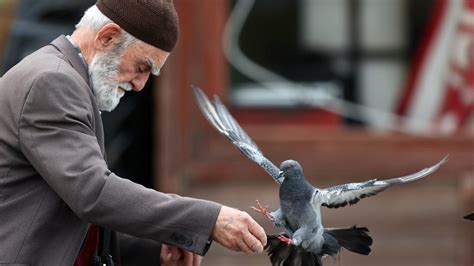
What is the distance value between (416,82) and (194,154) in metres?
1.52

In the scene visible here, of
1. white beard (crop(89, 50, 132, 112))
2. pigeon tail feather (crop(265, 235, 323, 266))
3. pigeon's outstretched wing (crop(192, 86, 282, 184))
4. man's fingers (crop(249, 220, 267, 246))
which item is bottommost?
→ white beard (crop(89, 50, 132, 112))

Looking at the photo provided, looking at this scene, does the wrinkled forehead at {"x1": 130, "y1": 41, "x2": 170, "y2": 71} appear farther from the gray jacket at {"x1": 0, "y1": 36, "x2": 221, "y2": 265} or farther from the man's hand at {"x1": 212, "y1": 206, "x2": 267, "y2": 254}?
the man's hand at {"x1": 212, "y1": 206, "x2": 267, "y2": 254}

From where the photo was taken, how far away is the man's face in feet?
11.1

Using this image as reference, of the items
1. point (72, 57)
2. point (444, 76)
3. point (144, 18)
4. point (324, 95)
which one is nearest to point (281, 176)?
point (144, 18)

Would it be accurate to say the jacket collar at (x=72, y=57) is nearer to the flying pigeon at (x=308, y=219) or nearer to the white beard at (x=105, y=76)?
the white beard at (x=105, y=76)

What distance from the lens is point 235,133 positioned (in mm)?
3900

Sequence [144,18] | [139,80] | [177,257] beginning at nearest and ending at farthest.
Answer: [144,18], [139,80], [177,257]

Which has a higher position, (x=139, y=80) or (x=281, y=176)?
(x=281, y=176)

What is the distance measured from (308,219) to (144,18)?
761 millimetres

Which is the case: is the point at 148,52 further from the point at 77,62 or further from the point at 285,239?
the point at 285,239

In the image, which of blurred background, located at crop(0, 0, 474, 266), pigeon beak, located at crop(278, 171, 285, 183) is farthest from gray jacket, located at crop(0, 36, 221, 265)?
blurred background, located at crop(0, 0, 474, 266)

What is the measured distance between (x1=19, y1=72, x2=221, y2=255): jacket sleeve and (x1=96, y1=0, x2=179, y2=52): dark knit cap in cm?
24

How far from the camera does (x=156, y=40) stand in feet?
11.1

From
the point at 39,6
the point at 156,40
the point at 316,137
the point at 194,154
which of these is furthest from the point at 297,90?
the point at 156,40
